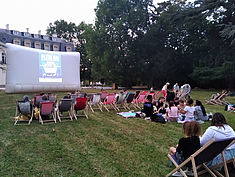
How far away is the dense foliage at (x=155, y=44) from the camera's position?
2270 cm

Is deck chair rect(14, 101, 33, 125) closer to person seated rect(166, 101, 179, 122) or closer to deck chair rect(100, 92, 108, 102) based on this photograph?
deck chair rect(100, 92, 108, 102)

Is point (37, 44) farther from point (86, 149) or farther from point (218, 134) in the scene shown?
point (218, 134)

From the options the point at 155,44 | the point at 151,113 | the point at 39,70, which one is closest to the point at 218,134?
the point at 151,113

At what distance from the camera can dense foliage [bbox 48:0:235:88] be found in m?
22.7

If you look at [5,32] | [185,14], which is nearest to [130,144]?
[185,14]

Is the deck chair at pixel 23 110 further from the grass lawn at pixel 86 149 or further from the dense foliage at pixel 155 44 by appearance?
the dense foliage at pixel 155 44

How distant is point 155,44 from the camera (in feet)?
84.8

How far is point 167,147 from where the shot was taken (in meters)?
3.92

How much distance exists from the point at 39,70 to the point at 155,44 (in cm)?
1949

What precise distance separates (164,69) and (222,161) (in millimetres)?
23862

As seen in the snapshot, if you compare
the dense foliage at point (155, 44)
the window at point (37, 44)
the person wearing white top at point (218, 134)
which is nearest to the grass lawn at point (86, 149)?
the person wearing white top at point (218, 134)

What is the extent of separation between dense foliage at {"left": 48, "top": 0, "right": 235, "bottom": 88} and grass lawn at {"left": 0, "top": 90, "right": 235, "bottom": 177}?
19.1 meters

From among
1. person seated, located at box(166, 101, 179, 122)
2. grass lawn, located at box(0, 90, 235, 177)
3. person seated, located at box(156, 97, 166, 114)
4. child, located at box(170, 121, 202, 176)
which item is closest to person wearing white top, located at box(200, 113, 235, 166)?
child, located at box(170, 121, 202, 176)

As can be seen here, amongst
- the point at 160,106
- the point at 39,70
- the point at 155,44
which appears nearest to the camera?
the point at 160,106
